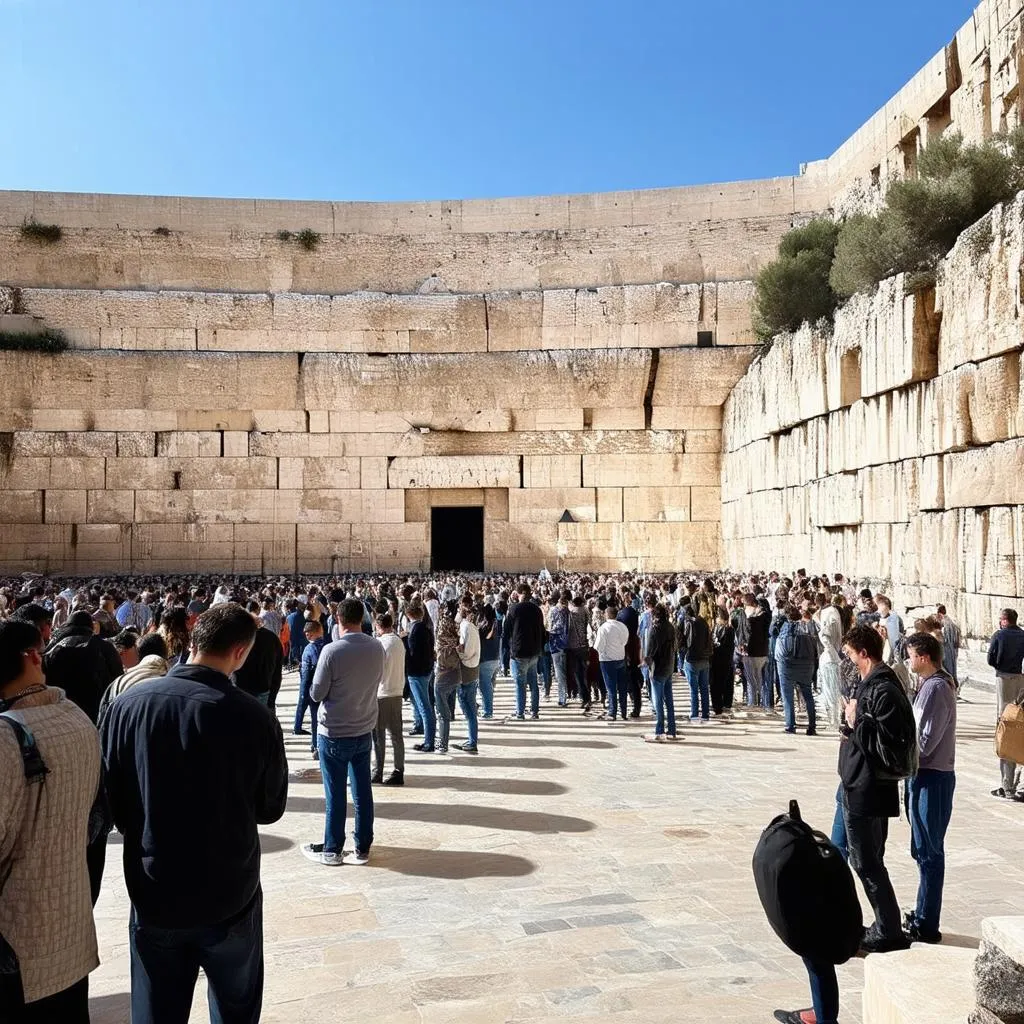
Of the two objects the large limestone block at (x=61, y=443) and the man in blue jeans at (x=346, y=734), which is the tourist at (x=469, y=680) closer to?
the man in blue jeans at (x=346, y=734)

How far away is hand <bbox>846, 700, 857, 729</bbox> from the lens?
360cm

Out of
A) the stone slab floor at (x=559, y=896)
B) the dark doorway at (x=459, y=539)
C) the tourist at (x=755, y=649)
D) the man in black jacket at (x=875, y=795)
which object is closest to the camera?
the stone slab floor at (x=559, y=896)

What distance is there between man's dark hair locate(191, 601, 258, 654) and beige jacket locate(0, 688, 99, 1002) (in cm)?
38

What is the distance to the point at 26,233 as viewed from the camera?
22.5 metres

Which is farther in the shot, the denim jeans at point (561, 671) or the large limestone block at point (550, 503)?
the large limestone block at point (550, 503)

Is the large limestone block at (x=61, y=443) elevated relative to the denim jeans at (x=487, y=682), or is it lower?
elevated

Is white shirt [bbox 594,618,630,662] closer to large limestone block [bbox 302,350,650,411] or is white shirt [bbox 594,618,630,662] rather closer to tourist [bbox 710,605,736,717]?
tourist [bbox 710,605,736,717]

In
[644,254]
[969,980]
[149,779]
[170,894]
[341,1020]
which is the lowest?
[341,1020]

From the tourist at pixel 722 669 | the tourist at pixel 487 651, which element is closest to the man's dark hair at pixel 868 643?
the tourist at pixel 487 651

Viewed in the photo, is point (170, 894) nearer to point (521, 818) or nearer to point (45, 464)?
point (521, 818)

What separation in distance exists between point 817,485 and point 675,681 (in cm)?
529

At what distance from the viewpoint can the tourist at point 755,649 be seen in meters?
9.04

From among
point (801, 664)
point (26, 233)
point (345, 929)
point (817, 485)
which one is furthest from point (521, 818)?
point (26, 233)

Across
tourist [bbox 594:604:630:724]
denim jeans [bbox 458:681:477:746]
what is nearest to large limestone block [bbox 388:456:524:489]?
tourist [bbox 594:604:630:724]
